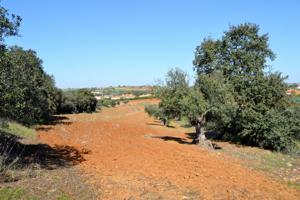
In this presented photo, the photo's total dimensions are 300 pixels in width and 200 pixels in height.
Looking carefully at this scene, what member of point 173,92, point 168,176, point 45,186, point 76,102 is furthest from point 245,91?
point 76,102

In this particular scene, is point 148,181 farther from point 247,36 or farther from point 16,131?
point 247,36

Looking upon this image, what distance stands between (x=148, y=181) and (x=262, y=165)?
27.7ft

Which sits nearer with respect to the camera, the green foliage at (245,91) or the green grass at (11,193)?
the green grass at (11,193)

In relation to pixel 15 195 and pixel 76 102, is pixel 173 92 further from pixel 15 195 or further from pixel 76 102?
pixel 76 102

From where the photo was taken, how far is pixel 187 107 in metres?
22.5

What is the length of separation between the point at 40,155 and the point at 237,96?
1585cm

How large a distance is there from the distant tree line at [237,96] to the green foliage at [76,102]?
29220 mm

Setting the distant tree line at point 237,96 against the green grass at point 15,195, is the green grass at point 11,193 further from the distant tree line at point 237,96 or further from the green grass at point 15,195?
the distant tree line at point 237,96

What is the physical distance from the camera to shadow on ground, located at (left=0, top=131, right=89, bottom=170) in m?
14.4

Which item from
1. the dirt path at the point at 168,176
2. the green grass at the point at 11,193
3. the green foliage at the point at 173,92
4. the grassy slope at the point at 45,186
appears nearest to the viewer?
the green grass at the point at 11,193

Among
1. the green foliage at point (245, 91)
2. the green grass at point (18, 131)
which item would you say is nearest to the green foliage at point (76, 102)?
the green grass at point (18, 131)

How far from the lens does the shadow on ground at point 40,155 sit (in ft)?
47.2

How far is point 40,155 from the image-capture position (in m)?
17.2

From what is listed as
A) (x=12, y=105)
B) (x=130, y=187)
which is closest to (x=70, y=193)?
(x=130, y=187)
